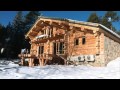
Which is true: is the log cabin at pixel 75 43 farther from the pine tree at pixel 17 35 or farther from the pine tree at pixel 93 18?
the pine tree at pixel 93 18

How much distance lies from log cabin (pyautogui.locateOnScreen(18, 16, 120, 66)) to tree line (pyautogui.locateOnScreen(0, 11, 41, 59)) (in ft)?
44.4

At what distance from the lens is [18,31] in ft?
123

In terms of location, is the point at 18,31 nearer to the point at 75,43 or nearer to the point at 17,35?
the point at 17,35

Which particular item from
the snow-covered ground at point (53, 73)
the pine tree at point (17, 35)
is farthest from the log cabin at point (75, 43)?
the pine tree at point (17, 35)

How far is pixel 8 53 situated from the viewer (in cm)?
3434

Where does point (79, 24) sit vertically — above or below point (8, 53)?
above

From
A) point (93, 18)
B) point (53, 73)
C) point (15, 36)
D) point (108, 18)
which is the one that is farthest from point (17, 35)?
point (53, 73)

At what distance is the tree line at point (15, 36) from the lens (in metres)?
34.2

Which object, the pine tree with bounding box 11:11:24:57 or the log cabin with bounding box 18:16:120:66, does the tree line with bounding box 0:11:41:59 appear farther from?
the log cabin with bounding box 18:16:120:66
